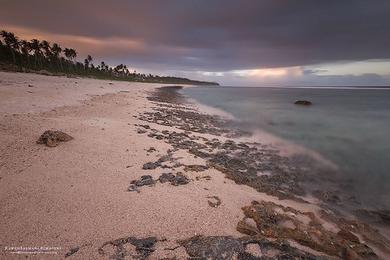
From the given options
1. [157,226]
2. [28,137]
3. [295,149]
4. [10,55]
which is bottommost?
[295,149]

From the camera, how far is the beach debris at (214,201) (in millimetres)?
6179

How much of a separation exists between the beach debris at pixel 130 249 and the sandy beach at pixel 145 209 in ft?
0.06

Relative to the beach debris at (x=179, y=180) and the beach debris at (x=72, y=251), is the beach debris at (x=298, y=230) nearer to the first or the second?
the beach debris at (x=179, y=180)

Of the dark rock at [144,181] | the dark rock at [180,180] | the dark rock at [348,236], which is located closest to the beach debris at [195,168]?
the dark rock at [180,180]

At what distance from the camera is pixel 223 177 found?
27.2ft

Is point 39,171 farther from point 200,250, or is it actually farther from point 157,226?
point 200,250

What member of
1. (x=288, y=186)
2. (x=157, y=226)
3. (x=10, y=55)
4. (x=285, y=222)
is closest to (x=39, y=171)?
(x=157, y=226)

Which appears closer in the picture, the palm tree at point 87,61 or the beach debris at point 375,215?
the beach debris at point 375,215

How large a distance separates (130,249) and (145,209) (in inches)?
50.7

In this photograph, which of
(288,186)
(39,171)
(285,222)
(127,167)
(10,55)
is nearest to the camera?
(285,222)

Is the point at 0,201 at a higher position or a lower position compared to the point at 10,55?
lower

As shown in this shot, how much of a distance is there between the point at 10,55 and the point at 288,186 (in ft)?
309

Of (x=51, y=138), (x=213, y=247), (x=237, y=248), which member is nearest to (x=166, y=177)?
(x=213, y=247)

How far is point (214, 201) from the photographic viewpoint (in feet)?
21.0
